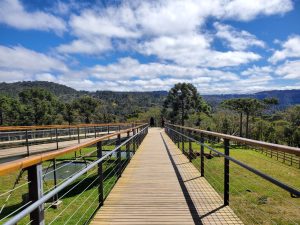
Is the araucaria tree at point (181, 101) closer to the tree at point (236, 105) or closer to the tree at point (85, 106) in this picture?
the tree at point (236, 105)

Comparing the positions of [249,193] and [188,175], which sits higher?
[188,175]

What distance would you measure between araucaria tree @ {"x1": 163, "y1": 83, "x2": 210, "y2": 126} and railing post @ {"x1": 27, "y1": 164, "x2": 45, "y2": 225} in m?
60.1

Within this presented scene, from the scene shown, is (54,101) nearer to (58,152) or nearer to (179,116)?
(179,116)

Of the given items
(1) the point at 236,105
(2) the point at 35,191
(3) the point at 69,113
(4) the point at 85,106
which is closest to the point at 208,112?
(1) the point at 236,105

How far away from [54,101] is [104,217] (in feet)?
267

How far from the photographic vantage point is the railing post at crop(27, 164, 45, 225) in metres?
2.15

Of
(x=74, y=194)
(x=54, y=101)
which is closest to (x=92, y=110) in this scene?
(x=54, y=101)

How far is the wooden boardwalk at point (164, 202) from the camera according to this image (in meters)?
4.01

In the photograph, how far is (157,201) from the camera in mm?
4906

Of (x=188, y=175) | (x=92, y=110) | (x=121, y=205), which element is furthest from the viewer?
(x=92, y=110)

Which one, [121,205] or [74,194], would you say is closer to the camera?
[121,205]

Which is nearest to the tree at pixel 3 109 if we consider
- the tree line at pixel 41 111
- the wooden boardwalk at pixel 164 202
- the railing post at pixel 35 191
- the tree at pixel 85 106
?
the tree line at pixel 41 111

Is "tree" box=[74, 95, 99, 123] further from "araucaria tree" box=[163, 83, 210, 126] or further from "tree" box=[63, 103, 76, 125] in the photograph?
"araucaria tree" box=[163, 83, 210, 126]

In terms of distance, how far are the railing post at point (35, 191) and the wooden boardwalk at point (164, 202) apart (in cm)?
188
